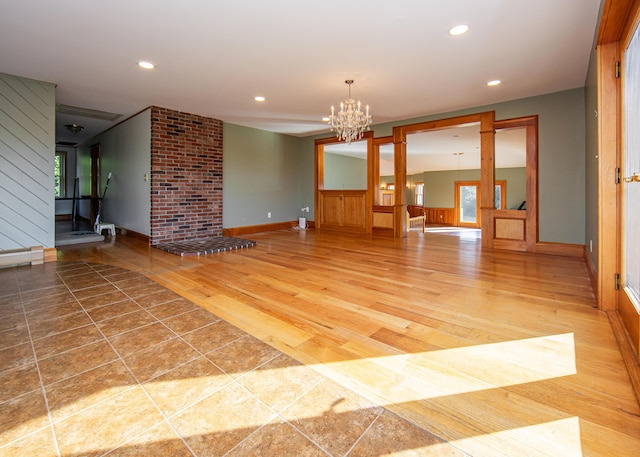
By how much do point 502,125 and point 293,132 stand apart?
4396mm

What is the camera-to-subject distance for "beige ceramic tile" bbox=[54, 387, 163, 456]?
115 cm

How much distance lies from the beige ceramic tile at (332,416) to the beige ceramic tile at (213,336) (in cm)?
74

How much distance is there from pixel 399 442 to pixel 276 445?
45cm

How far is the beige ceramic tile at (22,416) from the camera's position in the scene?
3.97 ft

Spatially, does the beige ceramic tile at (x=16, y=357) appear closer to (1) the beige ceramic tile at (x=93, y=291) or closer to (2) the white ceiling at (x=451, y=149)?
(1) the beige ceramic tile at (x=93, y=291)

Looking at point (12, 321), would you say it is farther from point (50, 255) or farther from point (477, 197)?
point (477, 197)

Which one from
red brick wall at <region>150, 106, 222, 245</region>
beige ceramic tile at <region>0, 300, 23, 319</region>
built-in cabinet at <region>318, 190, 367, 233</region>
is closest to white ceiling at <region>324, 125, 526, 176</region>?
built-in cabinet at <region>318, 190, 367, 233</region>

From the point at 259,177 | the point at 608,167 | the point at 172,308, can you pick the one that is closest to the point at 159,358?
the point at 172,308

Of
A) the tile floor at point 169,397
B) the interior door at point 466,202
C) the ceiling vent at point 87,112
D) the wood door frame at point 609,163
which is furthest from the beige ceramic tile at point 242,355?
the interior door at point 466,202

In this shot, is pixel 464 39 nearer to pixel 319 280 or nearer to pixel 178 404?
pixel 319 280

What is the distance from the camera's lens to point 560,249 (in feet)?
15.2

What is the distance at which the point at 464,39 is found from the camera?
3.06 meters

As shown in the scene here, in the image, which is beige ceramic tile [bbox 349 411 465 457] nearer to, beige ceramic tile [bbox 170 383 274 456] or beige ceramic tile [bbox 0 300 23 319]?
beige ceramic tile [bbox 170 383 274 456]

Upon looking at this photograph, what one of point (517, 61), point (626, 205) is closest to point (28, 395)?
point (626, 205)
